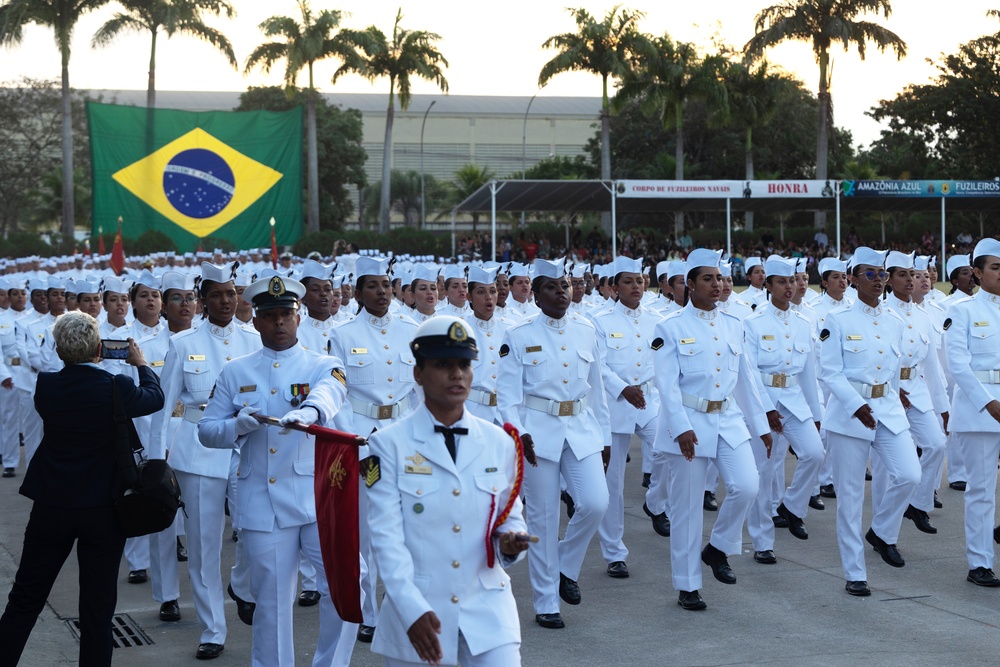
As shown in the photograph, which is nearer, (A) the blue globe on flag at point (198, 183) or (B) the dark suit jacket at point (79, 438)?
(B) the dark suit jacket at point (79, 438)

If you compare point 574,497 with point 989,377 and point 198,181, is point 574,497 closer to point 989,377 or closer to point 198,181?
point 989,377

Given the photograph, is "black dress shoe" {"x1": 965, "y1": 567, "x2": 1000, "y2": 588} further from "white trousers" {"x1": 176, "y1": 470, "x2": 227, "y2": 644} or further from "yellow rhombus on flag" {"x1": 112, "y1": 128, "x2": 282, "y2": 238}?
"yellow rhombus on flag" {"x1": 112, "y1": 128, "x2": 282, "y2": 238}

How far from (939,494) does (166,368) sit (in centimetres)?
789

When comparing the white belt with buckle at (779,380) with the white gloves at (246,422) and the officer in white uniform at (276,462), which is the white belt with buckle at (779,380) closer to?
the officer in white uniform at (276,462)

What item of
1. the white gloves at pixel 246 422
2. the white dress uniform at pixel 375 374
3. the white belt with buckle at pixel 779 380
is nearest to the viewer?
the white gloves at pixel 246 422

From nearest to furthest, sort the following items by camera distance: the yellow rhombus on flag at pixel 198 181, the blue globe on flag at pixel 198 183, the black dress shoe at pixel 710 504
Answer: the black dress shoe at pixel 710 504 < the yellow rhombus on flag at pixel 198 181 < the blue globe on flag at pixel 198 183

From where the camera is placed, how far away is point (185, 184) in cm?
3350

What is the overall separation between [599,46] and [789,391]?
3813 centimetres

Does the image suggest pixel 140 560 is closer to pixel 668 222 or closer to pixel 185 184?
pixel 185 184

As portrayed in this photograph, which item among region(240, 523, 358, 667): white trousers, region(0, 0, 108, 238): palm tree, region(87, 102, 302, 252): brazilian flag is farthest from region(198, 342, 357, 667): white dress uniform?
region(0, 0, 108, 238): palm tree

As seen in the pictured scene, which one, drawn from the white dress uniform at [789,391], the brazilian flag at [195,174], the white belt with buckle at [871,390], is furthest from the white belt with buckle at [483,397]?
the brazilian flag at [195,174]

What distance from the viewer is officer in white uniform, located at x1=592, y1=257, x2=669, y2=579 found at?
9.96 meters

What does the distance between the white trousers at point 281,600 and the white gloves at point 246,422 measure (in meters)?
0.51

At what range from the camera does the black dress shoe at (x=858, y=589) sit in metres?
7.87
